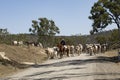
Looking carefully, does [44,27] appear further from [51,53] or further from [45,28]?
[51,53]

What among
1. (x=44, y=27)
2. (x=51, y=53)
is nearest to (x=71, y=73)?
(x=51, y=53)

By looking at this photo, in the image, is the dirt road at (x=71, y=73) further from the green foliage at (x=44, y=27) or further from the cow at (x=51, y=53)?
the green foliage at (x=44, y=27)

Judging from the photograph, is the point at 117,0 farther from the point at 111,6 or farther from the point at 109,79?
the point at 109,79

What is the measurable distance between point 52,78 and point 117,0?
28.6 m

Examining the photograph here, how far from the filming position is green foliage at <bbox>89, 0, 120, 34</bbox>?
46.5 metres

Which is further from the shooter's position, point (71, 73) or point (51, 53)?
point (51, 53)

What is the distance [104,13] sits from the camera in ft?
156

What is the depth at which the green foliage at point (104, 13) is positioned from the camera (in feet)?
153

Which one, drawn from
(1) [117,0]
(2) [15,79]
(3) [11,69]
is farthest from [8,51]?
(2) [15,79]

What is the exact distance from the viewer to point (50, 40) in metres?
90.4

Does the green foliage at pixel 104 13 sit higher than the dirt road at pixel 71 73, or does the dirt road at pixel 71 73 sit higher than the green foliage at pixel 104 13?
the green foliage at pixel 104 13

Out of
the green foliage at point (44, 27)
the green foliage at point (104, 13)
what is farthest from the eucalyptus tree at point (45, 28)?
the green foliage at point (104, 13)

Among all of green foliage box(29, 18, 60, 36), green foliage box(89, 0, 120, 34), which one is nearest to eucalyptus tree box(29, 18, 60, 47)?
green foliage box(29, 18, 60, 36)

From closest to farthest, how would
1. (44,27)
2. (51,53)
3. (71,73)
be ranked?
(71,73) → (51,53) → (44,27)
